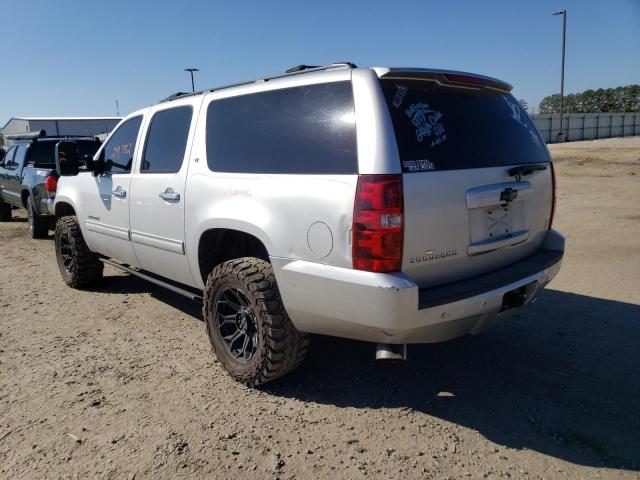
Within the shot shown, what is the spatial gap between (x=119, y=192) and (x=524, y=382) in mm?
3756

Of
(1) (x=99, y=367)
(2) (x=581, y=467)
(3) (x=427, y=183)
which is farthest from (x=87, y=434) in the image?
(2) (x=581, y=467)

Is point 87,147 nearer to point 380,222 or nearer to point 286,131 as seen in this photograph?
point 286,131

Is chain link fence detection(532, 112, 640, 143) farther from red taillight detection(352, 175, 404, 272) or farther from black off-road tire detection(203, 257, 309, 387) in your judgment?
red taillight detection(352, 175, 404, 272)

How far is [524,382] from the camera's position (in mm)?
3318

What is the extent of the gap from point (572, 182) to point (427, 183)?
49.2 feet

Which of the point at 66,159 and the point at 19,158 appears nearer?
the point at 66,159

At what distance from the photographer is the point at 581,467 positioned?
2.46 metres

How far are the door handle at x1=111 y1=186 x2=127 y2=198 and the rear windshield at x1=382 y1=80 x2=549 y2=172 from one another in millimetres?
2812

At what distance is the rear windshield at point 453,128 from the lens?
2.62m

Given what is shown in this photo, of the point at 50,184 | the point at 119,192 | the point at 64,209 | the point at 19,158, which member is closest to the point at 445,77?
the point at 119,192

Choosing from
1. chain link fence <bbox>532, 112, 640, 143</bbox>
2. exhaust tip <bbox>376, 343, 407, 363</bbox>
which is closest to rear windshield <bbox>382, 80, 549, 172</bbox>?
exhaust tip <bbox>376, 343, 407, 363</bbox>

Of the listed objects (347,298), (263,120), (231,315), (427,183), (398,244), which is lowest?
(231,315)

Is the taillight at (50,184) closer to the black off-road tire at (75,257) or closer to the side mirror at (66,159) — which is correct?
the black off-road tire at (75,257)

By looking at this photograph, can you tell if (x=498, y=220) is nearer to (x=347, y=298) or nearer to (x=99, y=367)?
(x=347, y=298)
